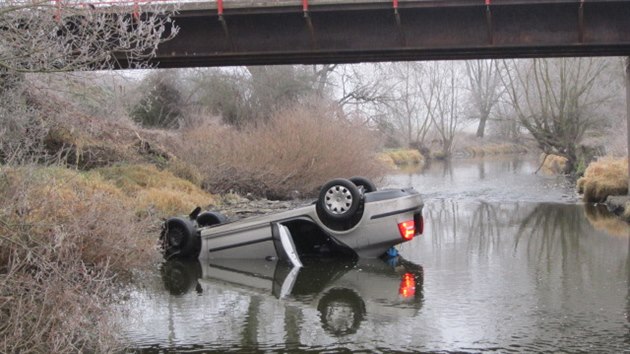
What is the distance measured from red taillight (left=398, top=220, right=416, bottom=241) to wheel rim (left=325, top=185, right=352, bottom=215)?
34.8 inches

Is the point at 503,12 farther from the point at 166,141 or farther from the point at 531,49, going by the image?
the point at 166,141

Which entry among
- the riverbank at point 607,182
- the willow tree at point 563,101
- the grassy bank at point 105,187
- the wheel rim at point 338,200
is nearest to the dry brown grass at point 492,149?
the willow tree at point 563,101

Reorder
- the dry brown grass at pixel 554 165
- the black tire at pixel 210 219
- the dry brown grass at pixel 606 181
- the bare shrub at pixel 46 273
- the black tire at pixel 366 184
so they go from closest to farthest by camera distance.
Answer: the bare shrub at pixel 46 273
the black tire at pixel 366 184
the black tire at pixel 210 219
the dry brown grass at pixel 606 181
the dry brown grass at pixel 554 165

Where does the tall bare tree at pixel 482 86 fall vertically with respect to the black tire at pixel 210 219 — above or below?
above

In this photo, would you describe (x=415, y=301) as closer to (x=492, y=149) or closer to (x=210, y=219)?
(x=210, y=219)

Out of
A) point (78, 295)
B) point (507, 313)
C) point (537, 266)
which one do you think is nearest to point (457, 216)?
point (537, 266)

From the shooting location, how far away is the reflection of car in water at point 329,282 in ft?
29.4

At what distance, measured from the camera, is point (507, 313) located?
859cm

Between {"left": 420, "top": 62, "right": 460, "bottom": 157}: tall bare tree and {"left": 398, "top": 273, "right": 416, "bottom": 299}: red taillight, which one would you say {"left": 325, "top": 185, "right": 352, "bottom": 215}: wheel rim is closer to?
{"left": 398, "top": 273, "right": 416, "bottom": 299}: red taillight

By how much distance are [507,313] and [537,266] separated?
11.4ft

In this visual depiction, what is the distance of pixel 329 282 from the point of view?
35.4 feet

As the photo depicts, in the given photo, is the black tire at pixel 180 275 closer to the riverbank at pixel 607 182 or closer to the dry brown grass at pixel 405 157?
the riverbank at pixel 607 182

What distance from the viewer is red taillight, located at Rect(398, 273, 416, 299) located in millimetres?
9784

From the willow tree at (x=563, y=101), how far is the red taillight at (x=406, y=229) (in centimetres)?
2705
